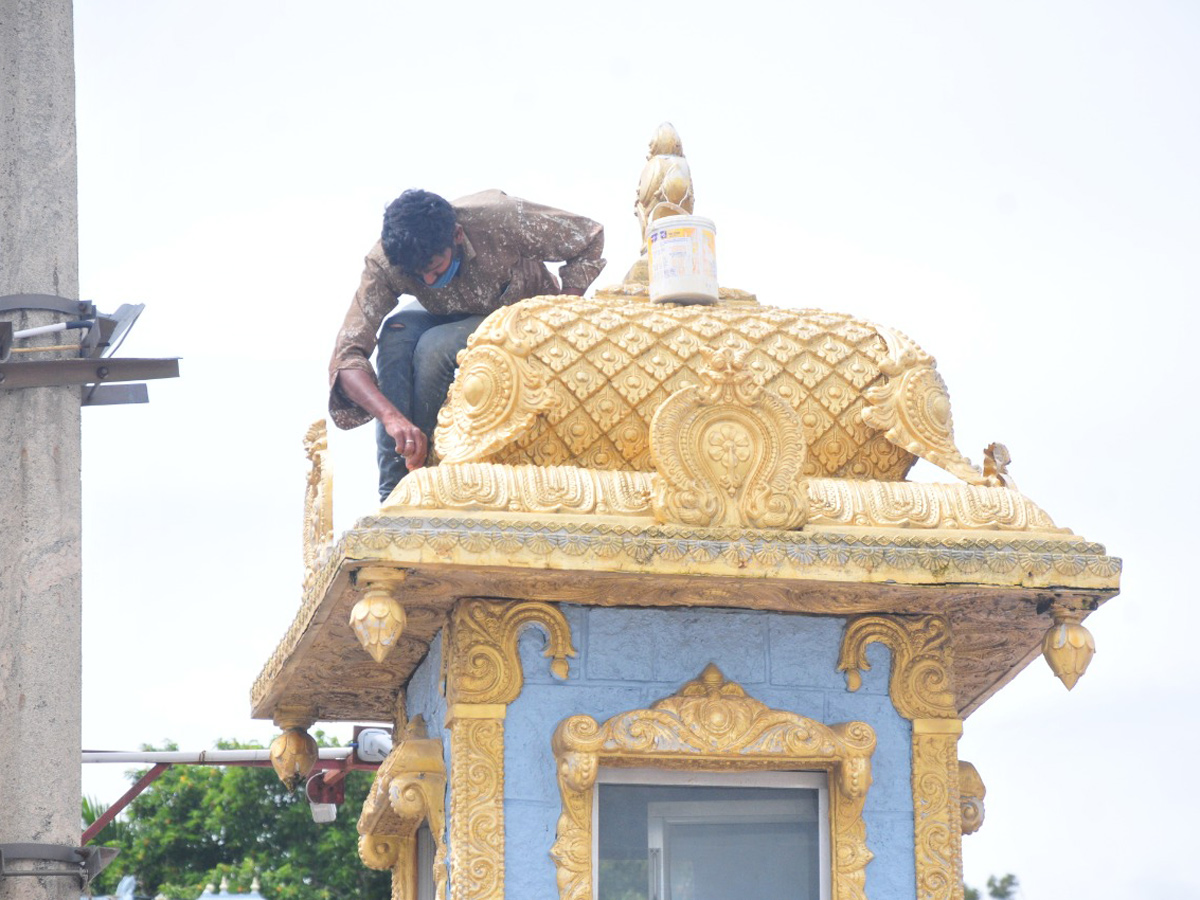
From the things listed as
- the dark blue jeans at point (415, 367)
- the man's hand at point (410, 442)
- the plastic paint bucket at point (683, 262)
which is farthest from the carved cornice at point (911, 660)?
the dark blue jeans at point (415, 367)

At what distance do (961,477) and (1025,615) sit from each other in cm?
83

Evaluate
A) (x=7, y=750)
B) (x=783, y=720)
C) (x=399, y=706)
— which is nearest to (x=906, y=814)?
(x=783, y=720)

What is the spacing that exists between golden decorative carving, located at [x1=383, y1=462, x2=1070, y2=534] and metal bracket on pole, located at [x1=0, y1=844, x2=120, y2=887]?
4432 millimetres

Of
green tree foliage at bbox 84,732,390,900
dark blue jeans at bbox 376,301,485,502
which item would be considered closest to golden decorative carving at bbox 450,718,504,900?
dark blue jeans at bbox 376,301,485,502

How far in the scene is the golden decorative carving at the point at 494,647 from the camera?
10422 mm

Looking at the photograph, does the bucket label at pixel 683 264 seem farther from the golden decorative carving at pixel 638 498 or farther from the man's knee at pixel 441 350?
the golden decorative carving at pixel 638 498

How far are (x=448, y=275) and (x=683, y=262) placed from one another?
157 centimetres

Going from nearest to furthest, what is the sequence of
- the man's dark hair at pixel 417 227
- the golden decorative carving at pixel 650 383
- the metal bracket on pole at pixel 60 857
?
the golden decorative carving at pixel 650 383
the man's dark hair at pixel 417 227
the metal bracket on pole at pixel 60 857

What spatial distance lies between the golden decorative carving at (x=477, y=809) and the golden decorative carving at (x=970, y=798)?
3.04 m

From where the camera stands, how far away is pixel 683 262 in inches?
464

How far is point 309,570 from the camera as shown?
1205cm

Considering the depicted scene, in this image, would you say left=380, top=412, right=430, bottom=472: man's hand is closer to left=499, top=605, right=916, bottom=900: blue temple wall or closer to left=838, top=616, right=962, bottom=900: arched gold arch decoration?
left=499, top=605, right=916, bottom=900: blue temple wall

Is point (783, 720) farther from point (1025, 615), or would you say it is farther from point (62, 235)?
point (62, 235)

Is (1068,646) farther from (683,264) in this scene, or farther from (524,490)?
(683,264)
